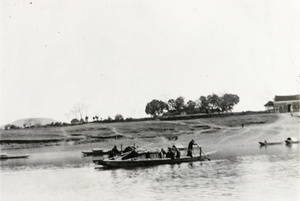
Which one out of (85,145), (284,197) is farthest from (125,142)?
(284,197)

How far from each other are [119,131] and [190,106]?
20.4m

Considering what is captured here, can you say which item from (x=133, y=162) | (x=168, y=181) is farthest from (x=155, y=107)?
(x=168, y=181)

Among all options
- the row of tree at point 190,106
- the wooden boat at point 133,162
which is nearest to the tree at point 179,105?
the row of tree at point 190,106

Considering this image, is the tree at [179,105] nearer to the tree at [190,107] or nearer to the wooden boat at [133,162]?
the tree at [190,107]

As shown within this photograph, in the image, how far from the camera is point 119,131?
2655 inches

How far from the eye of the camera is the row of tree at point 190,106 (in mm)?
76325

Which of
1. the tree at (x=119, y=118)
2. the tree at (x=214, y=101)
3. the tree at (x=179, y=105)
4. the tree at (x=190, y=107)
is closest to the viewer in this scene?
the tree at (x=119, y=118)

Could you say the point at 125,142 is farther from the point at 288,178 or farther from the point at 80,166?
the point at 288,178

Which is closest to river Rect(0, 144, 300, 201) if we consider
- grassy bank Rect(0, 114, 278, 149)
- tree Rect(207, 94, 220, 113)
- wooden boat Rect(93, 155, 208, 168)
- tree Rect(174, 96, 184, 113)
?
wooden boat Rect(93, 155, 208, 168)

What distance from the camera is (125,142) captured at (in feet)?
196

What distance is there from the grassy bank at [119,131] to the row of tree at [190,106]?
3846 mm

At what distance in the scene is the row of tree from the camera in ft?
250

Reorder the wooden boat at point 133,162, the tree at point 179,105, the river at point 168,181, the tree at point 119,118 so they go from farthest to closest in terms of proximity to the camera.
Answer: the tree at point 179,105
the tree at point 119,118
the wooden boat at point 133,162
the river at point 168,181

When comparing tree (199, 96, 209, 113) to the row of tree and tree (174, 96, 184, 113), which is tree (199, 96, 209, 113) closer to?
the row of tree
